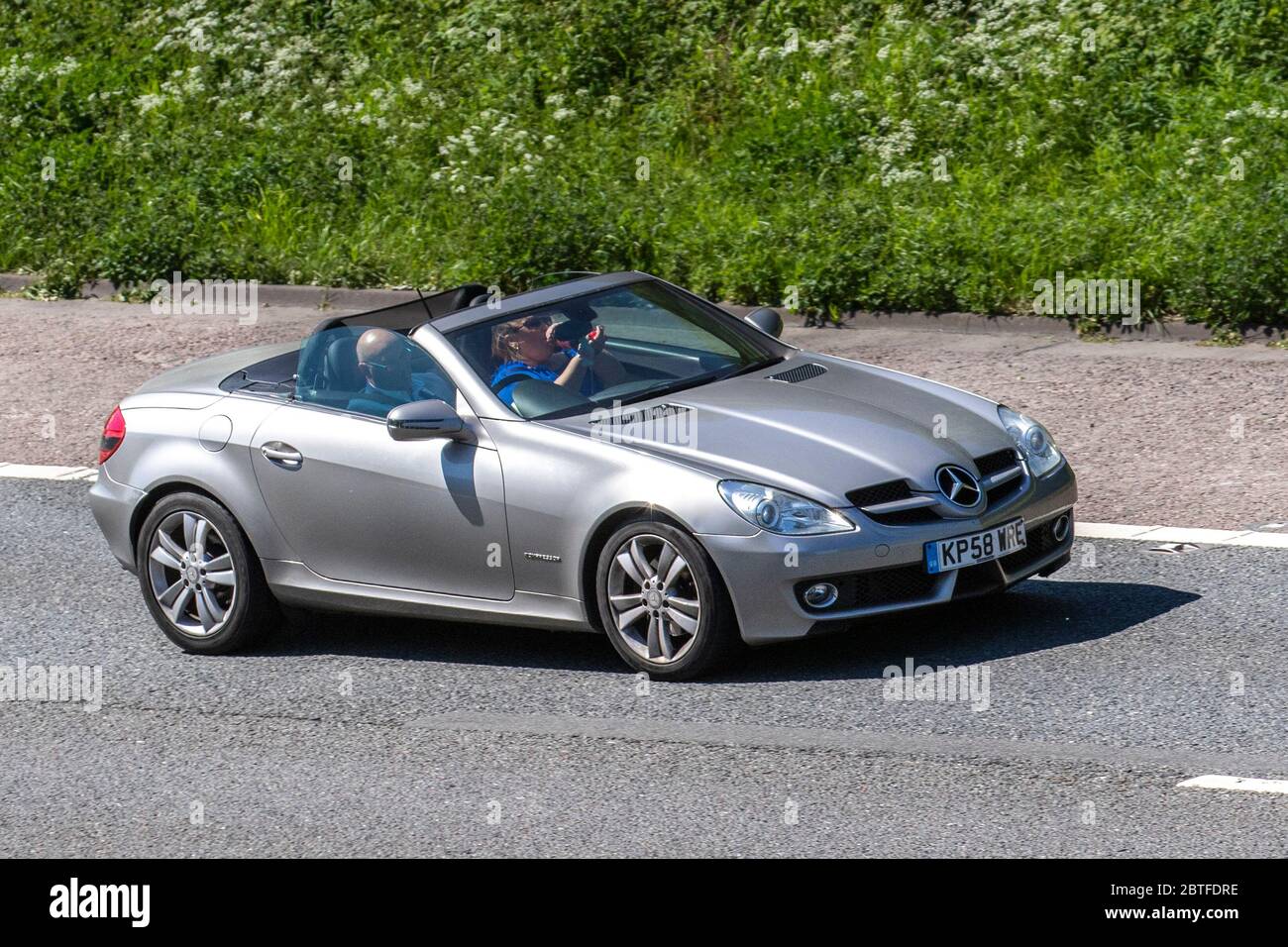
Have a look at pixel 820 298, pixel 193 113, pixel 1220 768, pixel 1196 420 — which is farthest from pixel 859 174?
pixel 1220 768

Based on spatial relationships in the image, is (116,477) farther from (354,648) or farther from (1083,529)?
(1083,529)

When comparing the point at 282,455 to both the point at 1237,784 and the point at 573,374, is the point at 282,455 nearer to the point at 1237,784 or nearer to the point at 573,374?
the point at 573,374

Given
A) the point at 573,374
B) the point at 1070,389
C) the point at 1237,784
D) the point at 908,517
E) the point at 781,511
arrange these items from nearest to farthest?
the point at 1237,784 < the point at 781,511 < the point at 908,517 < the point at 573,374 < the point at 1070,389

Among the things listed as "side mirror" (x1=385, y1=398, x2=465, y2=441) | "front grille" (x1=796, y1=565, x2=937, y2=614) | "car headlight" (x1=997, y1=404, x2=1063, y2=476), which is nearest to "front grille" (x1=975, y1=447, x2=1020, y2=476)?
"car headlight" (x1=997, y1=404, x2=1063, y2=476)

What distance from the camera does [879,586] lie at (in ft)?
22.9

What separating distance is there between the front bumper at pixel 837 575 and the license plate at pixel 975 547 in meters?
0.03

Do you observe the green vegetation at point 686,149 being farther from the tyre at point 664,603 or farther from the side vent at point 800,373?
the tyre at point 664,603

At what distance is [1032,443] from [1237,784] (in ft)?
7.11

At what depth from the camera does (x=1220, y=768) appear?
237 inches

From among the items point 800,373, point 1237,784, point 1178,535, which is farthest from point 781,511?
point 1178,535

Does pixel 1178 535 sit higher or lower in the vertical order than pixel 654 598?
lower

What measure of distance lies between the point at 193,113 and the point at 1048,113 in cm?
940

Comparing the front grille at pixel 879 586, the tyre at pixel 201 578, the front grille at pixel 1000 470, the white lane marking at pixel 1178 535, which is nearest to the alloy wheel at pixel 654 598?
the front grille at pixel 879 586

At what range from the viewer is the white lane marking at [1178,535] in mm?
8867
